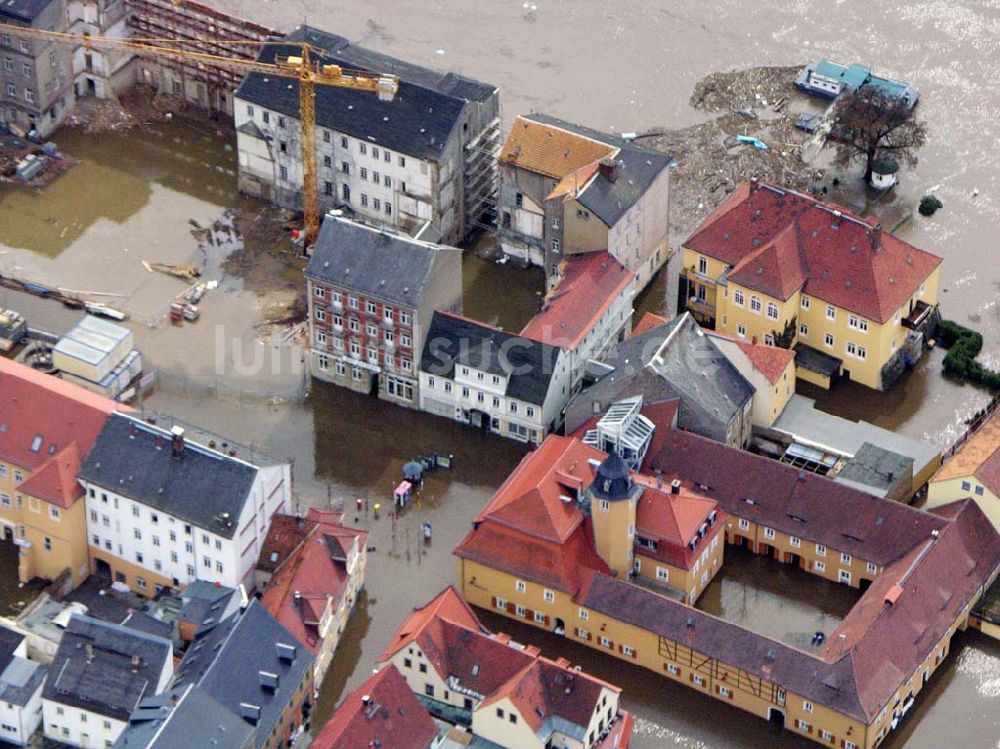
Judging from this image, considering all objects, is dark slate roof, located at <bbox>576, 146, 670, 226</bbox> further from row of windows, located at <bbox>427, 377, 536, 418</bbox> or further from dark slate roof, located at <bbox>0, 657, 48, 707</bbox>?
dark slate roof, located at <bbox>0, 657, 48, 707</bbox>

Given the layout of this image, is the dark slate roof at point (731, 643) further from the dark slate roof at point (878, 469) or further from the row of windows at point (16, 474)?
the row of windows at point (16, 474)

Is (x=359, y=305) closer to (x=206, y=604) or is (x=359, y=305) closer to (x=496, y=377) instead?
(x=496, y=377)

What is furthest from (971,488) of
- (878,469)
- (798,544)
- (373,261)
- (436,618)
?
(373,261)

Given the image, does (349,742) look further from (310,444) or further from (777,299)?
(777,299)

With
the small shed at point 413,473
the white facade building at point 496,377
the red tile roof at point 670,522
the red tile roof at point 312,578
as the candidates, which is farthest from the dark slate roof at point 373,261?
the red tile roof at point 670,522

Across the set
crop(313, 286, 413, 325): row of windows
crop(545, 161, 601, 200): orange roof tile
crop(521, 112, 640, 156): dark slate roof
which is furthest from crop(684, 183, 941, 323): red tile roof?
crop(313, 286, 413, 325): row of windows

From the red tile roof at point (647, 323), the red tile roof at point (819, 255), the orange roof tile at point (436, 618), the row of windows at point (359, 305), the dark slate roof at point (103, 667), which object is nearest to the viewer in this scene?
the dark slate roof at point (103, 667)

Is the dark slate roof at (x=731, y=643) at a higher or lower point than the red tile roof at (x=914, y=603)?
lower
